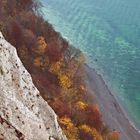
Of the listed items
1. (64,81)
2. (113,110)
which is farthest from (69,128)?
(113,110)

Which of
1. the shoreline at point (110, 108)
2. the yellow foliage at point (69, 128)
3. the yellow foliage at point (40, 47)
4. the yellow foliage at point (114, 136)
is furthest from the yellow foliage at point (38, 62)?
the yellow foliage at point (114, 136)

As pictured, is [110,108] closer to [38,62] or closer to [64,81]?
[64,81]

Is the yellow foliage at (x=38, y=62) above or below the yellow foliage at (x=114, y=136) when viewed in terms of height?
above

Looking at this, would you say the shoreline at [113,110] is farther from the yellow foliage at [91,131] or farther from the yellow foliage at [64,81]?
the yellow foliage at [91,131]

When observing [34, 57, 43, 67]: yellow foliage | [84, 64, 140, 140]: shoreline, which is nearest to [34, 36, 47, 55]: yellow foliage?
[34, 57, 43, 67]: yellow foliage

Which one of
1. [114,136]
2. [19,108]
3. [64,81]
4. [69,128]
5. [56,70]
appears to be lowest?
[114,136]

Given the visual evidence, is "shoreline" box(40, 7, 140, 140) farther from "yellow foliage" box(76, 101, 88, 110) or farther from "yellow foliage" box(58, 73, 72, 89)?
"yellow foliage" box(58, 73, 72, 89)
